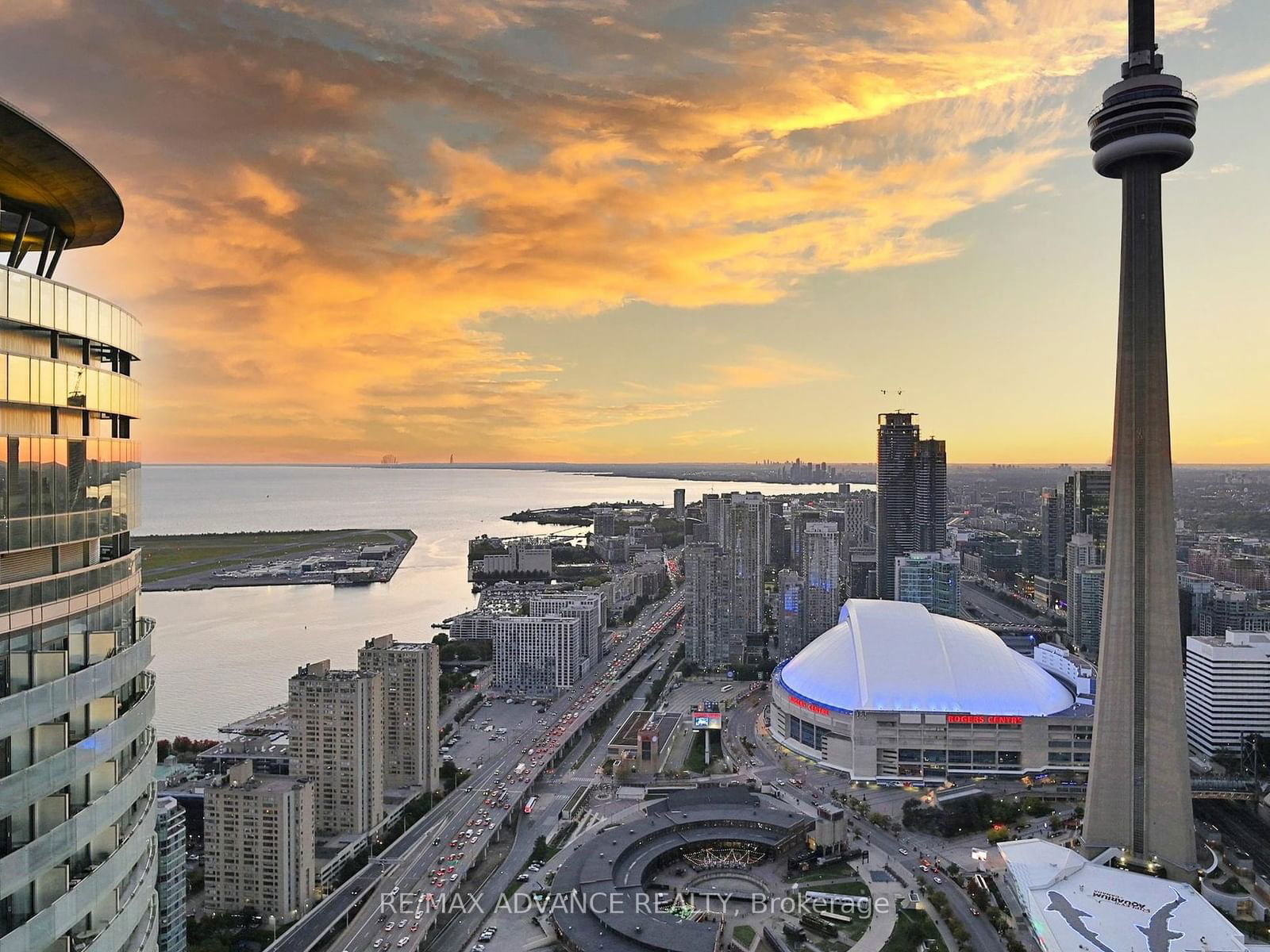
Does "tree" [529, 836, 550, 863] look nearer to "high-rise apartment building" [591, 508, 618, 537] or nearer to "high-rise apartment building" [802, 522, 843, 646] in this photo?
"high-rise apartment building" [802, 522, 843, 646]

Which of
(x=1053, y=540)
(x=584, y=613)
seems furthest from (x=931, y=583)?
(x=584, y=613)

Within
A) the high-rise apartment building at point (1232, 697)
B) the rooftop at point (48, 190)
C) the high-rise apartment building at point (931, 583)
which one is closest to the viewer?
the rooftop at point (48, 190)

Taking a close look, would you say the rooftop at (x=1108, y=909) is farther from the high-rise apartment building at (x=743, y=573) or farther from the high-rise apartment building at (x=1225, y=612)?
the high-rise apartment building at (x=1225, y=612)

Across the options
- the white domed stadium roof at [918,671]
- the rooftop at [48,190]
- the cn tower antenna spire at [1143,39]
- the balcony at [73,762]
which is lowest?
the white domed stadium roof at [918,671]

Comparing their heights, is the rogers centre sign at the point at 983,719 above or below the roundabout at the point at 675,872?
above

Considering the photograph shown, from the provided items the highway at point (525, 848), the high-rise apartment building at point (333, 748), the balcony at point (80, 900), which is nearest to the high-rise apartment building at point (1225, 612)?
the highway at point (525, 848)

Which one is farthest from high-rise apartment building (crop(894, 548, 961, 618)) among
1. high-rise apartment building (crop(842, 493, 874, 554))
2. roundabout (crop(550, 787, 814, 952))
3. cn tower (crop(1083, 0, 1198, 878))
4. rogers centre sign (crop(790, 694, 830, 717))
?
cn tower (crop(1083, 0, 1198, 878))

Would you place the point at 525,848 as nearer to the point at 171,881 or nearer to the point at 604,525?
the point at 171,881
